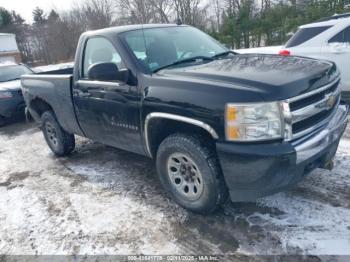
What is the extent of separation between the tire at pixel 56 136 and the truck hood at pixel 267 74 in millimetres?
2577

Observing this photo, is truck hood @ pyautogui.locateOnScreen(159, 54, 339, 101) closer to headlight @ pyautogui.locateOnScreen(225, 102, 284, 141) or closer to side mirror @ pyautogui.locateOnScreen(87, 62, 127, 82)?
headlight @ pyautogui.locateOnScreen(225, 102, 284, 141)

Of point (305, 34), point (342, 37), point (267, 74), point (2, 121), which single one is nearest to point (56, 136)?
point (267, 74)

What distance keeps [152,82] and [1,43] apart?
35.6 metres

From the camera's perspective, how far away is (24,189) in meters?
4.45

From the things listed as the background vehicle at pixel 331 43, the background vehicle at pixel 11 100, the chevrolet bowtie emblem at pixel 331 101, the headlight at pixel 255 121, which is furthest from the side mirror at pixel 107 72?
the background vehicle at pixel 11 100

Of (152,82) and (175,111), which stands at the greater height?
(152,82)

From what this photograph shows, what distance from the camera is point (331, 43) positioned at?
603 centimetres

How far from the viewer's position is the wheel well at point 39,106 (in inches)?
213

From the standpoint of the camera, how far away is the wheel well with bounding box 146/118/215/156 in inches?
120

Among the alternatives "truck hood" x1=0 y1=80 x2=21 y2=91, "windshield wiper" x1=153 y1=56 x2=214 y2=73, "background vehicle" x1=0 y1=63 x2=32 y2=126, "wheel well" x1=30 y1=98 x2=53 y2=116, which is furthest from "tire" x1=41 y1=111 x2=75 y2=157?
"truck hood" x1=0 y1=80 x2=21 y2=91

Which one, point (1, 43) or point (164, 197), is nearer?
point (164, 197)

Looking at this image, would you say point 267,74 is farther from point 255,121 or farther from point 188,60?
point 188,60

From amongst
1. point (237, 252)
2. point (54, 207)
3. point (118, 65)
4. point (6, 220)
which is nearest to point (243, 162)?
point (237, 252)

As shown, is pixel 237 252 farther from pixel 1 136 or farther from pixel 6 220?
pixel 1 136
